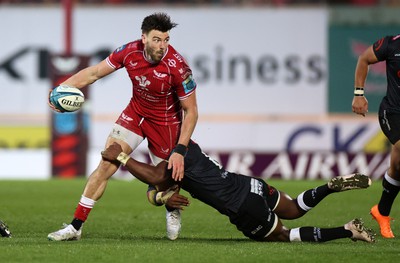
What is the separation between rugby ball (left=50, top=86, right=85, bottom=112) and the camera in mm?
9242

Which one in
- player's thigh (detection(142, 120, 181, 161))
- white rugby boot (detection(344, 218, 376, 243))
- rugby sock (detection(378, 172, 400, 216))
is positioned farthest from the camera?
rugby sock (detection(378, 172, 400, 216))

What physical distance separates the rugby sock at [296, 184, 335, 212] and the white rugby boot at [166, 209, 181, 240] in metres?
1.05

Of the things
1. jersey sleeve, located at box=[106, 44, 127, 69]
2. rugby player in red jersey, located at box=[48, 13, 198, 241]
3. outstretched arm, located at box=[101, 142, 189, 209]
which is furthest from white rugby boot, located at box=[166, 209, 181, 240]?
jersey sleeve, located at box=[106, 44, 127, 69]

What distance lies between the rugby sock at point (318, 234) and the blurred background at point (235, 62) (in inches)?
476

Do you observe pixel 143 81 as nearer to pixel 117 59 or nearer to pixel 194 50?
pixel 117 59

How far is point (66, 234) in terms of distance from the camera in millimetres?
8953

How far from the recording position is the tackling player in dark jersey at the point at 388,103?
9.67m

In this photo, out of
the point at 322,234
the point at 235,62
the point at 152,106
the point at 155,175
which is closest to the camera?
the point at 322,234

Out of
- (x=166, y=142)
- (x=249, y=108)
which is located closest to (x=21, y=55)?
(x=249, y=108)

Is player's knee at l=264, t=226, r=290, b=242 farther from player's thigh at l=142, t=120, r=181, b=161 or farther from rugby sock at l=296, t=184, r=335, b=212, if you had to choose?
player's thigh at l=142, t=120, r=181, b=161

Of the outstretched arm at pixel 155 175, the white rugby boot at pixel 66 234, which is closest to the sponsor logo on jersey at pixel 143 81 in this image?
the outstretched arm at pixel 155 175

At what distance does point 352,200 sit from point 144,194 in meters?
2.98

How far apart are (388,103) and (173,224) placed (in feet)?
7.28

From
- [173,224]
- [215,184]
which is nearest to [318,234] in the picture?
[215,184]
